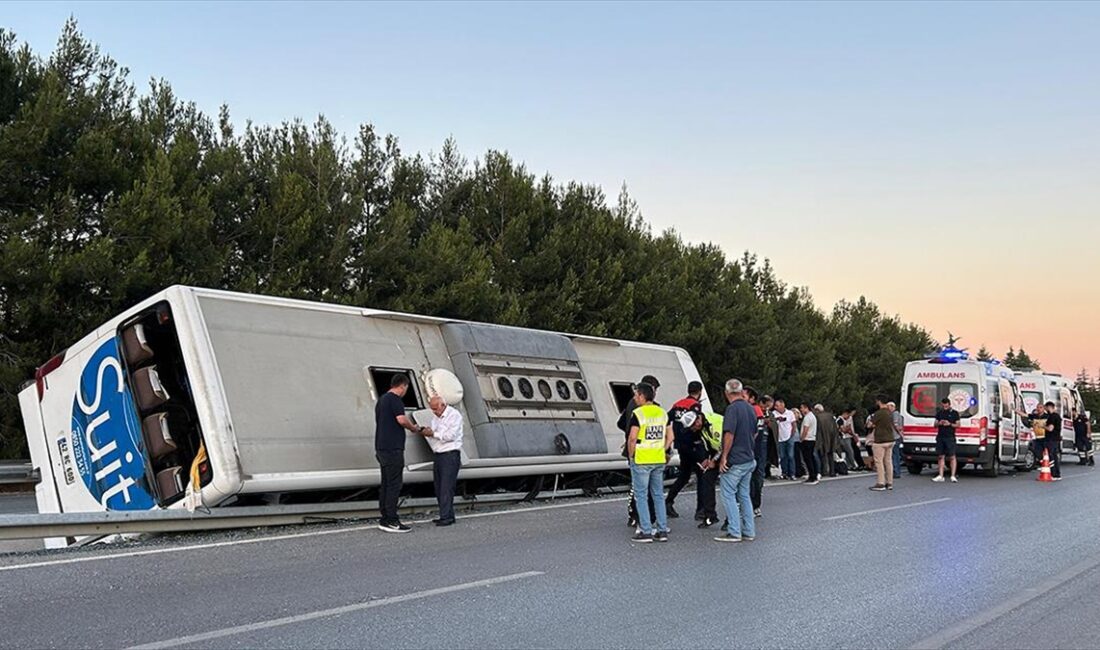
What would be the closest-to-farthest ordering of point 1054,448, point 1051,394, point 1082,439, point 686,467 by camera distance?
point 686,467, point 1054,448, point 1051,394, point 1082,439

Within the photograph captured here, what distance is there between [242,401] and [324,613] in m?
4.26

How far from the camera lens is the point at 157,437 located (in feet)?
33.0

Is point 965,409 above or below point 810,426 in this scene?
below

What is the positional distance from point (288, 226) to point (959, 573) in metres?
19.6

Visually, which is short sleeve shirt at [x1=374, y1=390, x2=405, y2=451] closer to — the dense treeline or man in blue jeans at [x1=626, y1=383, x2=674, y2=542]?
man in blue jeans at [x1=626, y1=383, x2=674, y2=542]

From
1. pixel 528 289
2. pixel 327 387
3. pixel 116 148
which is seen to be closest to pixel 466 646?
pixel 327 387

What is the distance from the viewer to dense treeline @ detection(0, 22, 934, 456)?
1989 centimetres

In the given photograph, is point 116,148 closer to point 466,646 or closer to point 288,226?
point 288,226

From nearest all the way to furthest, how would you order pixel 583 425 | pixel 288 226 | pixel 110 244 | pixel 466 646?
pixel 466 646
pixel 583 425
pixel 110 244
pixel 288 226

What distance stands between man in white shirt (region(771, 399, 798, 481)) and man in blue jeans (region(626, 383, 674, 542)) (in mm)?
10229

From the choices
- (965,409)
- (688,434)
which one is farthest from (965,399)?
(688,434)

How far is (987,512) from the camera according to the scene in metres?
13.4

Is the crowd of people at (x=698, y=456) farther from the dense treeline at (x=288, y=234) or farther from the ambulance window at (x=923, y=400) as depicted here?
the dense treeline at (x=288, y=234)

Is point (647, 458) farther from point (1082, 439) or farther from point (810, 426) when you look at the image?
point (1082, 439)
